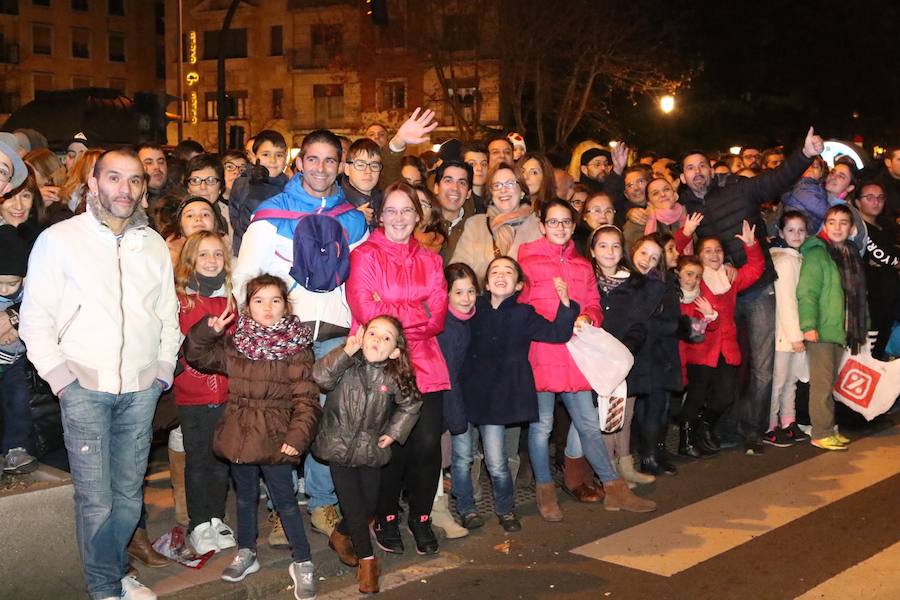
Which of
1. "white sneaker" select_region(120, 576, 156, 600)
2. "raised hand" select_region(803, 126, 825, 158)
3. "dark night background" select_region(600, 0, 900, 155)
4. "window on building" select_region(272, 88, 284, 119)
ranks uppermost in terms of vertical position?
"window on building" select_region(272, 88, 284, 119)

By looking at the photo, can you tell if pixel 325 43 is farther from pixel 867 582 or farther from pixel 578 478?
pixel 867 582

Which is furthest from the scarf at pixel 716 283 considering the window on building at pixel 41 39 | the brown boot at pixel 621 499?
the window on building at pixel 41 39

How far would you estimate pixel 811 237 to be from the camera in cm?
947

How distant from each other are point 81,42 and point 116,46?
257 cm

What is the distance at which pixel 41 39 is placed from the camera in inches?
2586

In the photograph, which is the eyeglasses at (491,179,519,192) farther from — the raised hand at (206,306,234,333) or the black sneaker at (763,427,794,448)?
the black sneaker at (763,427,794,448)

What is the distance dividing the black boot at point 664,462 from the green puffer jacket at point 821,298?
6.06ft

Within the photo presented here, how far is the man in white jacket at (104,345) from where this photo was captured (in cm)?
508

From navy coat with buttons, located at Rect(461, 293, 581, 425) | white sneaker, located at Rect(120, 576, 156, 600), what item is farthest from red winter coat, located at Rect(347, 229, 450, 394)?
white sneaker, located at Rect(120, 576, 156, 600)

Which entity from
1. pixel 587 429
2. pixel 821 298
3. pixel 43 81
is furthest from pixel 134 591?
pixel 43 81

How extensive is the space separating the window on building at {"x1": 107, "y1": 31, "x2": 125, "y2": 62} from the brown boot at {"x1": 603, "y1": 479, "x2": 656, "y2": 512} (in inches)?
2688

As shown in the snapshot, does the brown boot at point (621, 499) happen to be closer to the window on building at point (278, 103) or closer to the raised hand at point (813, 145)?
the raised hand at point (813, 145)

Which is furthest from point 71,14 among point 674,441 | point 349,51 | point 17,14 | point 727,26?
point 674,441

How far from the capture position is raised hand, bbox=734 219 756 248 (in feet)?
29.9
